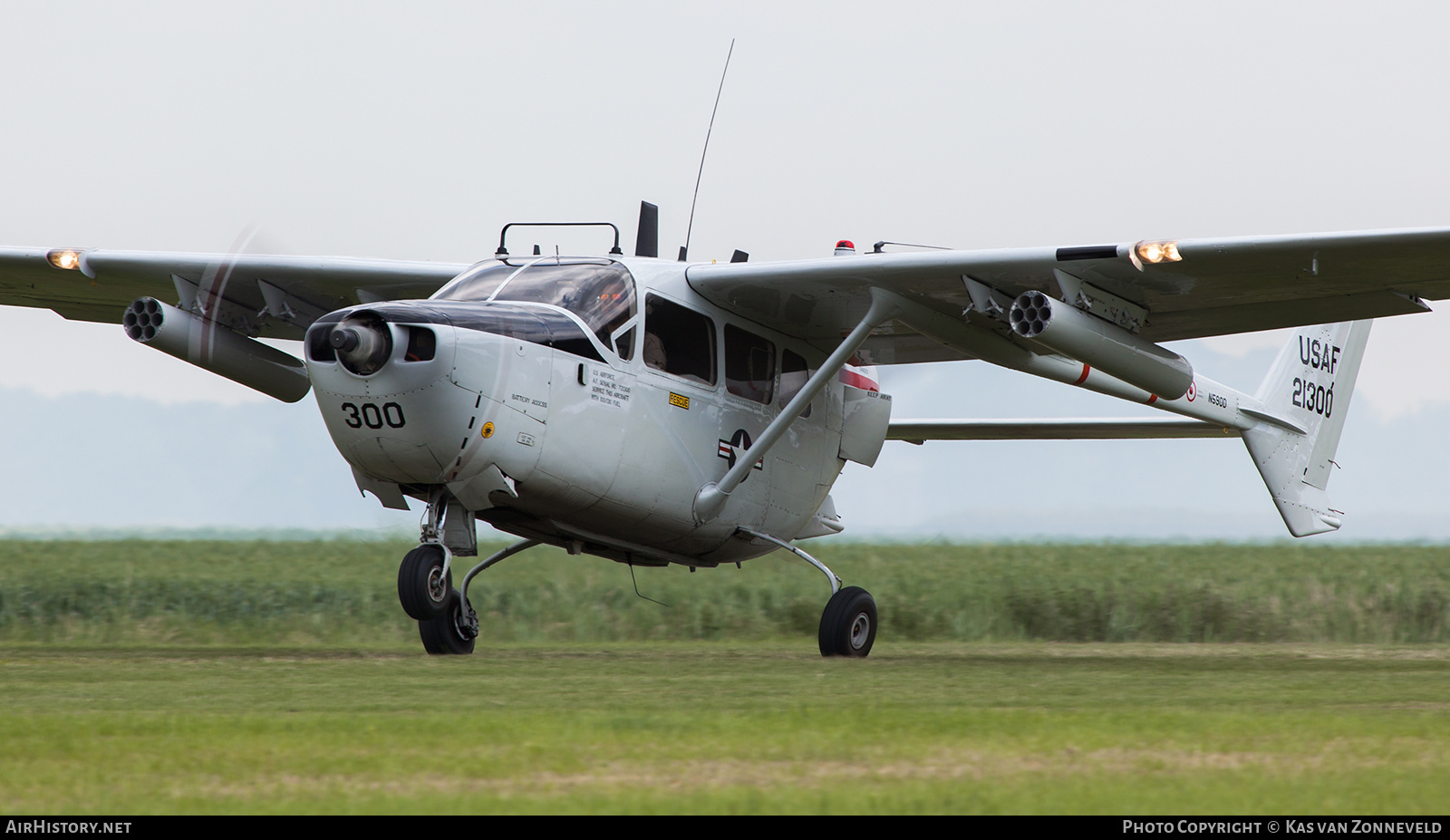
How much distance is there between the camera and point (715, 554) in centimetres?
1534

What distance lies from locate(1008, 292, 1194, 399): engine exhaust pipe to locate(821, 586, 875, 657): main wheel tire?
10.3 feet

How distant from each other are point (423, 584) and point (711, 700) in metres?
3.41

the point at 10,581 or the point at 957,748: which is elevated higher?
the point at 957,748

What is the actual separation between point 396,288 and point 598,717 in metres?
9.16

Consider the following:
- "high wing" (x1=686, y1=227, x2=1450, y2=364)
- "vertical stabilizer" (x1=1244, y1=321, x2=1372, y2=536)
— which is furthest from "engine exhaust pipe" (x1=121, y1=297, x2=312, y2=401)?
"vertical stabilizer" (x1=1244, y1=321, x2=1372, y2=536)

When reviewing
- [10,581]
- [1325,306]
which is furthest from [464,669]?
[10,581]

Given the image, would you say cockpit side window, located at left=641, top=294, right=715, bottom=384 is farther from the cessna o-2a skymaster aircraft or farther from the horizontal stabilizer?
the horizontal stabilizer

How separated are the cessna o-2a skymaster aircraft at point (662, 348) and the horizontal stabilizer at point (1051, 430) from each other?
2.44 ft

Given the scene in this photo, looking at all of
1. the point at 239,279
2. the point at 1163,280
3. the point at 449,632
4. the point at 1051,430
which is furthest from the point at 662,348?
the point at 1051,430

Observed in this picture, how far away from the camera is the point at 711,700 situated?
30.3ft

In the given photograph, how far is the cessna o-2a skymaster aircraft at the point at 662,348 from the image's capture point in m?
11.8

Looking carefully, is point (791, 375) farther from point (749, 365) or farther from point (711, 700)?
point (711, 700)

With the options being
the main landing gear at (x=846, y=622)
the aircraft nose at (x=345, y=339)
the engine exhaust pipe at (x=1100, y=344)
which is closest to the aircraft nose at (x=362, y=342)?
the aircraft nose at (x=345, y=339)
